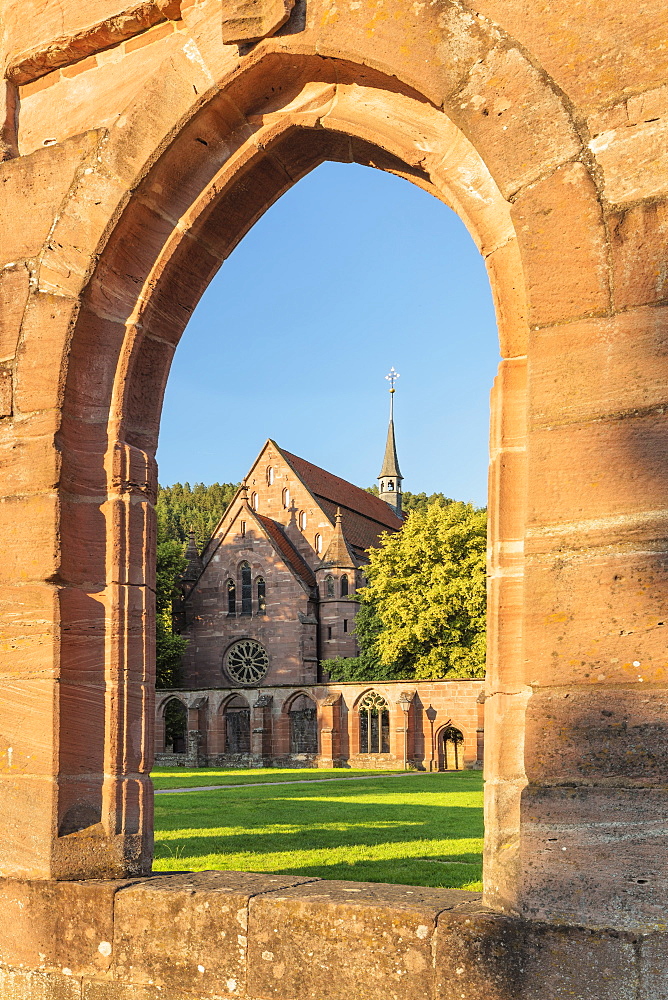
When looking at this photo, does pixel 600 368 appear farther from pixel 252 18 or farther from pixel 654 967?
pixel 252 18

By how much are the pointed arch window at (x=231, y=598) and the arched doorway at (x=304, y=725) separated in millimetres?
10264

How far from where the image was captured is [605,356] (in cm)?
281

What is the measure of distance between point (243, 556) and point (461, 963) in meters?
43.8

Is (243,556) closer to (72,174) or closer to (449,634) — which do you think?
(449,634)

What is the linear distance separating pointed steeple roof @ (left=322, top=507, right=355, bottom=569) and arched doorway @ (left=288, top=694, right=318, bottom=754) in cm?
976

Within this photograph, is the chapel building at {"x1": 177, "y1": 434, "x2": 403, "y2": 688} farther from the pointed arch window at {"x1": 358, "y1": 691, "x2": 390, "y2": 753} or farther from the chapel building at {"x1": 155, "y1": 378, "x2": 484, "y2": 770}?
the pointed arch window at {"x1": 358, "y1": 691, "x2": 390, "y2": 753}

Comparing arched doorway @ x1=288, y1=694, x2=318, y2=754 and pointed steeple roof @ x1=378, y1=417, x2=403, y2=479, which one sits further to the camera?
pointed steeple roof @ x1=378, y1=417, x2=403, y2=479

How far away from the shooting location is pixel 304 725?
3641 cm

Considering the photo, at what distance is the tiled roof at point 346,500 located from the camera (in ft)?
163

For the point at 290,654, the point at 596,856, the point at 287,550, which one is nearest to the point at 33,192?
the point at 596,856

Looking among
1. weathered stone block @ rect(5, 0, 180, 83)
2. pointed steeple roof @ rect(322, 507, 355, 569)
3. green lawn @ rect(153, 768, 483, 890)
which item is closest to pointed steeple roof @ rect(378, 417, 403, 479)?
pointed steeple roof @ rect(322, 507, 355, 569)

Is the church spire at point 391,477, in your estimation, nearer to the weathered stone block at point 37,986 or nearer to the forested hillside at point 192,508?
the forested hillside at point 192,508

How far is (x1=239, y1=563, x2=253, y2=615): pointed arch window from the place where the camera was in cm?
4584

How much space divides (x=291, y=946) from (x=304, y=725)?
34.1 m
